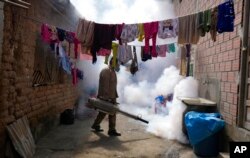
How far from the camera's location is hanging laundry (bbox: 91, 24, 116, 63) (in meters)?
6.99

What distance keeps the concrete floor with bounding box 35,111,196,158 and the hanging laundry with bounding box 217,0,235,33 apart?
2.89 metres

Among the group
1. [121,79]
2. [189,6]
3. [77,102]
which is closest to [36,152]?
[77,102]

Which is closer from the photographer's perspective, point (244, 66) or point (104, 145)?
point (244, 66)

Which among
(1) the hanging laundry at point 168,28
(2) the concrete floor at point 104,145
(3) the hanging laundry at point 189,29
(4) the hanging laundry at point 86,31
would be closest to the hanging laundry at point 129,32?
(1) the hanging laundry at point 168,28

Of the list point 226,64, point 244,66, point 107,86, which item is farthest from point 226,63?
point 107,86

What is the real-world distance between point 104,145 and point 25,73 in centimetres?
256

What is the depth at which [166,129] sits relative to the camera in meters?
8.27

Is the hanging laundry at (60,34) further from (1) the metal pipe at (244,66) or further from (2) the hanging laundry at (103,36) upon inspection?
(1) the metal pipe at (244,66)

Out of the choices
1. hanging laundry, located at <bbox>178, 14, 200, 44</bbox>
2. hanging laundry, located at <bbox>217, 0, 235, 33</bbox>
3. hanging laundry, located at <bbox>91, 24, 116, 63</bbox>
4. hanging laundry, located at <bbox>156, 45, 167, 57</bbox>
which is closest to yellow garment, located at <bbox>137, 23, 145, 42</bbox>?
hanging laundry, located at <bbox>91, 24, 116, 63</bbox>

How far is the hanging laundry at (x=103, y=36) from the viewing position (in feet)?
22.9

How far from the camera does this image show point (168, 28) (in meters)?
6.39

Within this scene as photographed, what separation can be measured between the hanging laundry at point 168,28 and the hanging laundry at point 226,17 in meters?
1.26

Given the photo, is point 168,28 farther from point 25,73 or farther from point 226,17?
point 25,73

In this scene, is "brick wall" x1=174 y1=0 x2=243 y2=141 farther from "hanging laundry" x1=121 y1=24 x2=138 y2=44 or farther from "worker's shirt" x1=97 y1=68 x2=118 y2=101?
"worker's shirt" x1=97 y1=68 x2=118 y2=101
